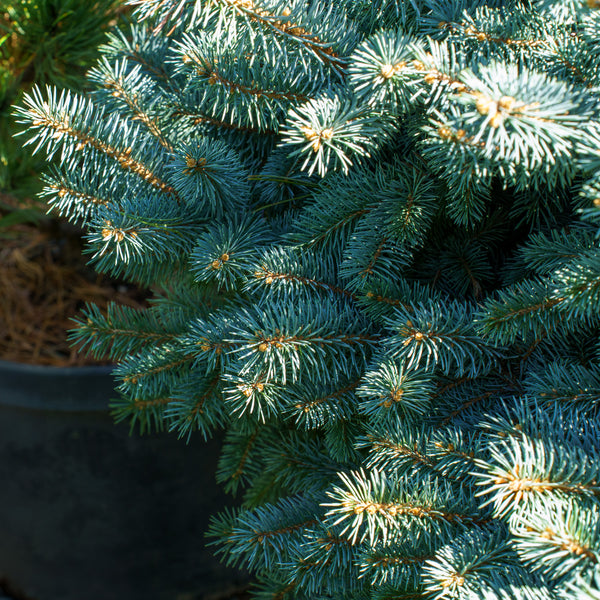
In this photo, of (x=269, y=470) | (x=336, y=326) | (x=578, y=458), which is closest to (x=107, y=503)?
(x=269, y=470)

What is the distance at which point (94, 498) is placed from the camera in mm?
959

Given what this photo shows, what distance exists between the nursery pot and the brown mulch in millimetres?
123

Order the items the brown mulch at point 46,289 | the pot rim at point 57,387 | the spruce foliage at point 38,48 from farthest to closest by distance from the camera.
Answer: the brown mulch at point 46,289 → the pot rim at point 57,387 → the spruce foliage at point 38,48

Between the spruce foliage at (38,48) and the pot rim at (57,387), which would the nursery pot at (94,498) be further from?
the spruce foliage at (38,48)

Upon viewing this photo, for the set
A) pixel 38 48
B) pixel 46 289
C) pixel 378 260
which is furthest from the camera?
pixel 46 289

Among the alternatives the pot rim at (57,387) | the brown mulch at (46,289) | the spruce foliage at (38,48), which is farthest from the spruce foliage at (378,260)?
the brown mulch at (46,289)

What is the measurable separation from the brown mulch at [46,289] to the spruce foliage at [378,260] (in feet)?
1.58

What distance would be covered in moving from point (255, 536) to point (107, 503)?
0.55 metres

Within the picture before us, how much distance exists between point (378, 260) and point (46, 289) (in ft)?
2.63

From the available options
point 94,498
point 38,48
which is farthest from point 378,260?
point 94,498

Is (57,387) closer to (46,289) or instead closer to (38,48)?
(46,289)

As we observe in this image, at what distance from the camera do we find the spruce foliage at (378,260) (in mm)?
372

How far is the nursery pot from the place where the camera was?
90 cm

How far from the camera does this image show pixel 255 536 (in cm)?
50
